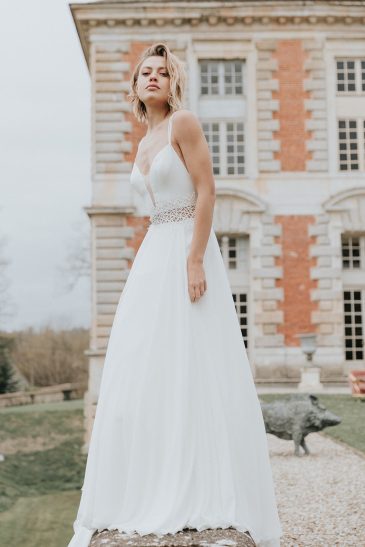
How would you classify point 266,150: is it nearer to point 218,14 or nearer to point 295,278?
point 295,278

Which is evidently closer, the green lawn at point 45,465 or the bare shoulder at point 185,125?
the bare shoulder at point 185,125

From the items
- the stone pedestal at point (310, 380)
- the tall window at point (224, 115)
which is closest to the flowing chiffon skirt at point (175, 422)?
the stone pedestal at point (310, 380)

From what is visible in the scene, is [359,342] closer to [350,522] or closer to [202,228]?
[350,522]

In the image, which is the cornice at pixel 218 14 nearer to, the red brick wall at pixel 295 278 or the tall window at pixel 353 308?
the red brick wall at pixel 295 278

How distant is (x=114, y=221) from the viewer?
669 inches

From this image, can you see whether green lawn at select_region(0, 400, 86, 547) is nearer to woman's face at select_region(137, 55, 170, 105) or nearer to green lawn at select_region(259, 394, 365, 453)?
green lawn at select_region(259, 394, 365, 453)

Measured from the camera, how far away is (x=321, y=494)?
653 cm

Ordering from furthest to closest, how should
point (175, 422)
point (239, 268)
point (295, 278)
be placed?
point (239, 268) < point (295, 278) < point (175, 422)

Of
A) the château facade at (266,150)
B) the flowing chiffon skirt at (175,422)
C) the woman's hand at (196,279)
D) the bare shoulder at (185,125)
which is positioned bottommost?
the flowing chiffon skirt at (175,422)

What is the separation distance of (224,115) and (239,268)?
3.88 metres

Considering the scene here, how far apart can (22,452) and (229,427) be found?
13663mm

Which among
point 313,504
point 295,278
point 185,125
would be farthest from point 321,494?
point 295,278

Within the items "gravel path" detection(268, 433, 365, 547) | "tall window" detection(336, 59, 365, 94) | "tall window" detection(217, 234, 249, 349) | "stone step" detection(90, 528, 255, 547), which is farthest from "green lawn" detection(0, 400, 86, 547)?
"tall window" detection(336, 59, 365, 94)

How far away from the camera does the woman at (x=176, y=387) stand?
2.86 metres
